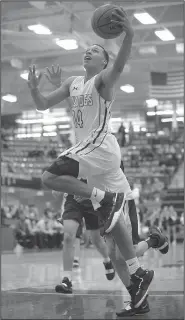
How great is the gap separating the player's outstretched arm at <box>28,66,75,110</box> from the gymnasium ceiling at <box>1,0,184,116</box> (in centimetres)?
1048

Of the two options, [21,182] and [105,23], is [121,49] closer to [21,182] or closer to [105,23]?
[105,23]

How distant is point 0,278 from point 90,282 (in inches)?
59.5

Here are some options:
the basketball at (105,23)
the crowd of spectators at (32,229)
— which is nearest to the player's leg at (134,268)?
the basketball at (105,23)

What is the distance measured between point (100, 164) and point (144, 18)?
46.2 ft

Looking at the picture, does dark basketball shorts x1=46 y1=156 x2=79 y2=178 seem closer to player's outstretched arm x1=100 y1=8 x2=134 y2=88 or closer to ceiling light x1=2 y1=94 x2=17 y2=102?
player's outstretched arm x1=100 y1=8 x2=134 y2=88

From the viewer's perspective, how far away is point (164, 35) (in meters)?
19.0

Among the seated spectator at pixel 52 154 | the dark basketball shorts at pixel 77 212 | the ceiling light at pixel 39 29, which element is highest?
the ceiling light at pixel 39 29

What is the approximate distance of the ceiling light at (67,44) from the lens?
62.7 ft

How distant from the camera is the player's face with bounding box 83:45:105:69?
4.24m

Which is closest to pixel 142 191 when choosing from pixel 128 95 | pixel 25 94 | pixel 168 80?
pixel 128 95

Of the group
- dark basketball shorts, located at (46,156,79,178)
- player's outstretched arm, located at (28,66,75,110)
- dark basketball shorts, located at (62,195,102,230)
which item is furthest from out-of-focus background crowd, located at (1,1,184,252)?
dark basketball shorts, located at (46,156,79,178)

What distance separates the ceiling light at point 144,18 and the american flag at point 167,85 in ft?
7.17

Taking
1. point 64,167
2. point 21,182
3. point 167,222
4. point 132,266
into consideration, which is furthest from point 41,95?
point 21,182

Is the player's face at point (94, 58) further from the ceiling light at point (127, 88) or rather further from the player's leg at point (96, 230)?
the ceiling light at point (127, 88)
